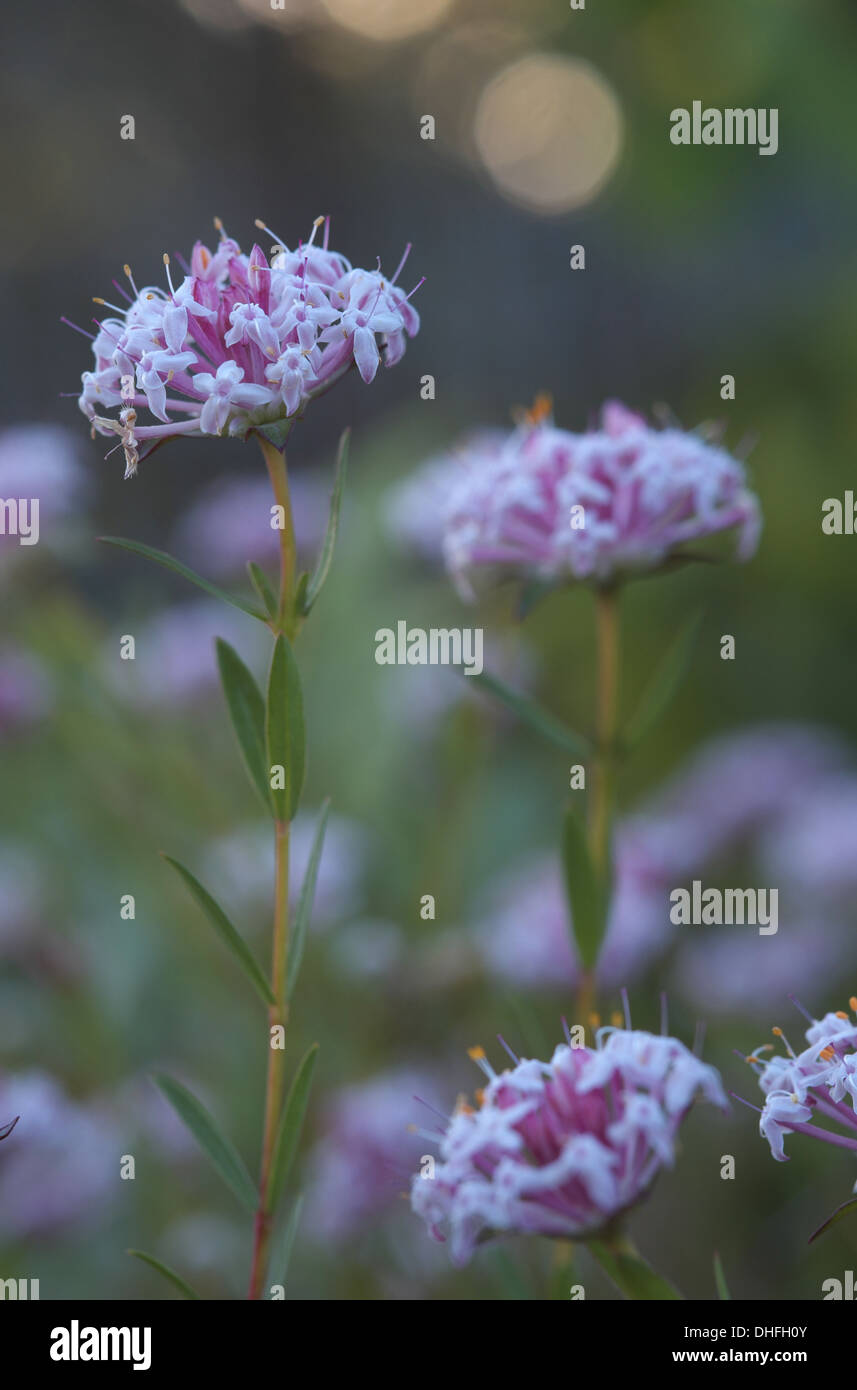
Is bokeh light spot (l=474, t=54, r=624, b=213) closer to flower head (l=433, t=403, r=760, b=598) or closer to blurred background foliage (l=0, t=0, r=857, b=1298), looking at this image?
blurred background foliage (l=0, t=0, r=857, b=1298)

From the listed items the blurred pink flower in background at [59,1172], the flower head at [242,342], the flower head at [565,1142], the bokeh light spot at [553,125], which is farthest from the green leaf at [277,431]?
the bokeh light spot at [553,125]

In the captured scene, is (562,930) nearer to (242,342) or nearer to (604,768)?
(604,768)

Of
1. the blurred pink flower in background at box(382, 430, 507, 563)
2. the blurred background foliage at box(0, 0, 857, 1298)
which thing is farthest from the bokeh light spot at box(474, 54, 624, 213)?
the blurred pink flower in background at box(382, 430, 507, 563)

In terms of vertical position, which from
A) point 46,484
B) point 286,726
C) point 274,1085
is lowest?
point 274,1085

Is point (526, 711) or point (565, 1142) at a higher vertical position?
point (526, 711)

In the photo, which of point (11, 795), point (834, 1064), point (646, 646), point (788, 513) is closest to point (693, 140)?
point (788, 513)

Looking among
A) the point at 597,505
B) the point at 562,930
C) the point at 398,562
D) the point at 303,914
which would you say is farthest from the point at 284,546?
the point at 398,562

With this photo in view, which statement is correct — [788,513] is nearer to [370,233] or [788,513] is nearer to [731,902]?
[731,902]
